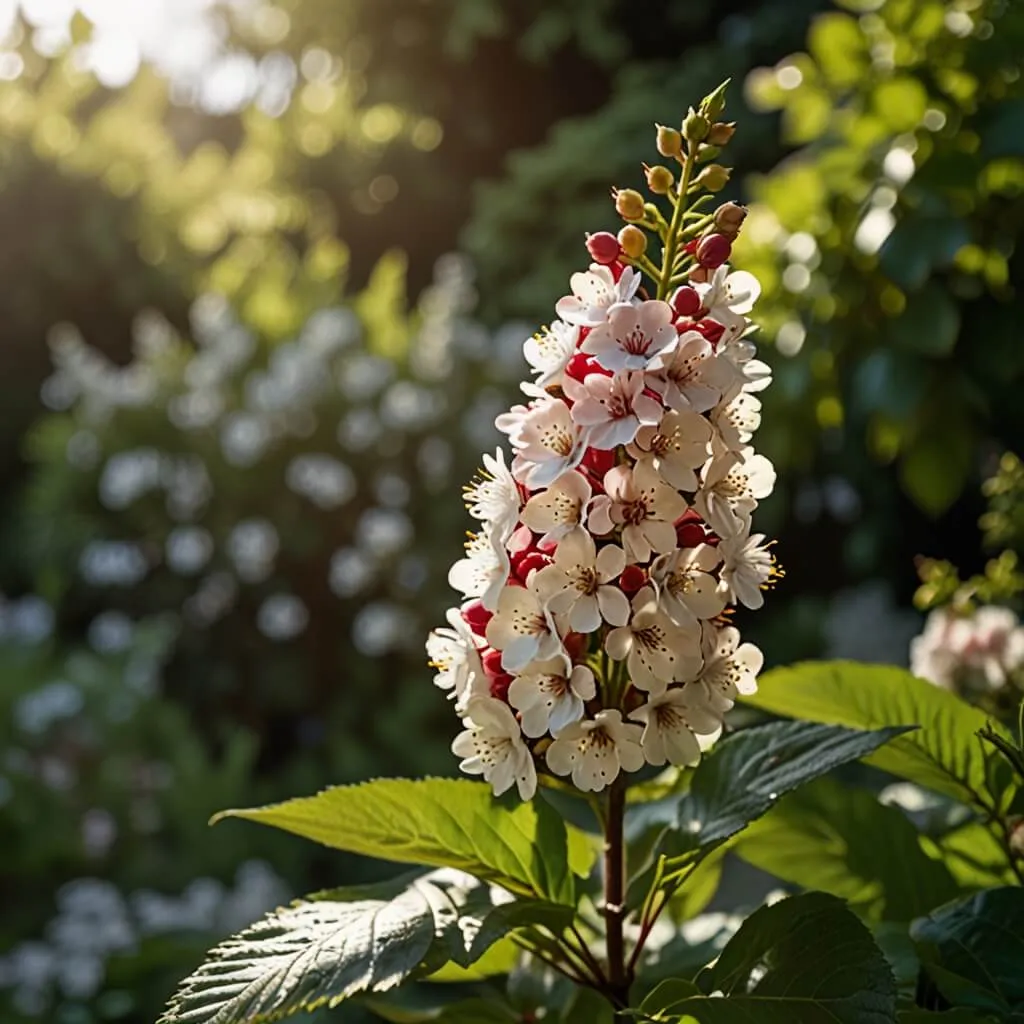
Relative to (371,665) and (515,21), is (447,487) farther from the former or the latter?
(515,21)

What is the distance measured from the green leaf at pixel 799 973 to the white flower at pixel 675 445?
0.25 metres

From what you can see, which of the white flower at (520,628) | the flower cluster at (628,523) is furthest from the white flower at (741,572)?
the white flower at (520,628)

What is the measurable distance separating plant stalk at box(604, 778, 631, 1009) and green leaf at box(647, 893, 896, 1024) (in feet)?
0.22

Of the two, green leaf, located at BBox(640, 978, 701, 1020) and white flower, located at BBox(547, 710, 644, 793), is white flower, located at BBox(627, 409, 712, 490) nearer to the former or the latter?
white flower, located at BBox(547, 710, 644, 793)

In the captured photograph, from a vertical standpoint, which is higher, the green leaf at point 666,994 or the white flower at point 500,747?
the white flower at point 500,747

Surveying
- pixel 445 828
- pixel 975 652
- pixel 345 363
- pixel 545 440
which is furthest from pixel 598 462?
pixel 345 363

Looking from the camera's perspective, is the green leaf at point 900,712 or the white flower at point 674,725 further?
the green leaf at point 900,712

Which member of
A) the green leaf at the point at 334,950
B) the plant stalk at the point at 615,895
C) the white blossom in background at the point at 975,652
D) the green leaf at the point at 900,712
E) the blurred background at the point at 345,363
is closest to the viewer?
the green leaf at the point at 334,950

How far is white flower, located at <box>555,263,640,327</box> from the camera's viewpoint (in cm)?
71

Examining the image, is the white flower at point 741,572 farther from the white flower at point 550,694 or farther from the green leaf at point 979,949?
the green leaf at point 979,949

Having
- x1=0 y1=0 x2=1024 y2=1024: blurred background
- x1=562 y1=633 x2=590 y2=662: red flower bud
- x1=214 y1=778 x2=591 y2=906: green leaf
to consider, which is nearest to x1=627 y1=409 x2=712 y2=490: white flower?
x1=562 y1=633 x2=590 y2=662: red flower bud

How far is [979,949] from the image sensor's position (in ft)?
2.53

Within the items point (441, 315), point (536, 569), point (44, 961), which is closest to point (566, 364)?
point (536, 569)

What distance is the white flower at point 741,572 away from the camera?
2.34 ft
